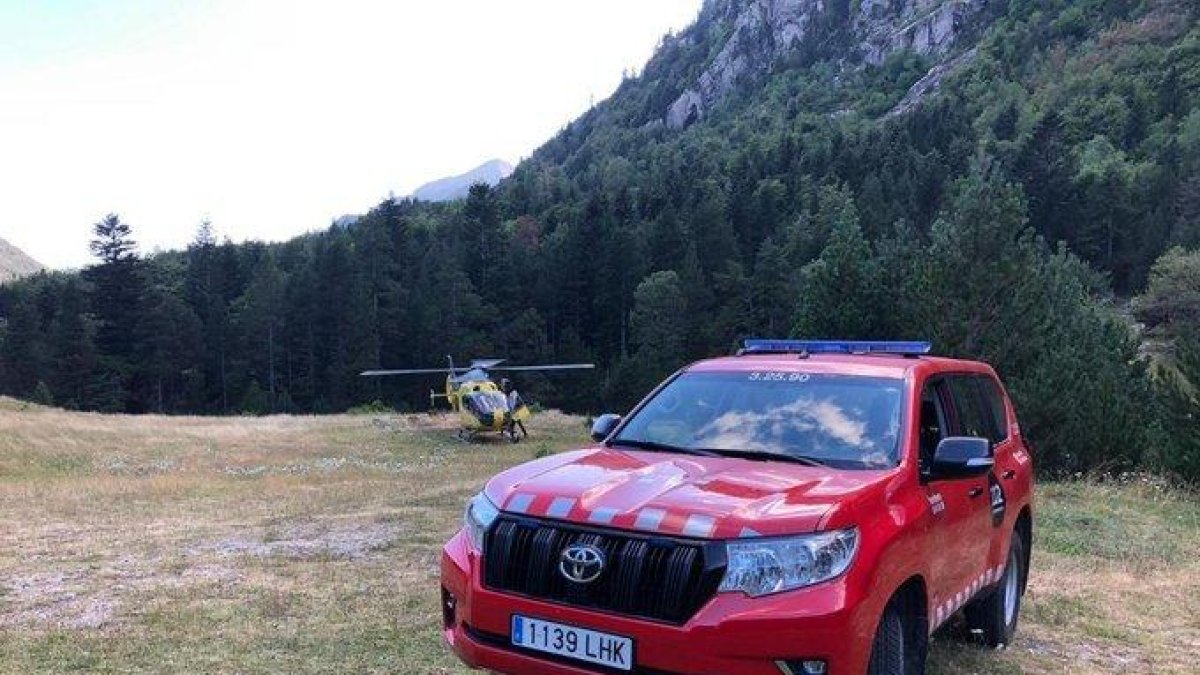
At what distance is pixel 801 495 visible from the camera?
13.8 ft

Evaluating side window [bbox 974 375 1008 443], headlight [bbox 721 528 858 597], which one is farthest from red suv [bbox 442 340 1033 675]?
side window [bbox 974 375 1008 443]

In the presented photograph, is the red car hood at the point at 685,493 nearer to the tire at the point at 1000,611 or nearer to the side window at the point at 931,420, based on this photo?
the side window at the point at 931,420

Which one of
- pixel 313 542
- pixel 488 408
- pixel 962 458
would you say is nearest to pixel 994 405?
pixel 962 458

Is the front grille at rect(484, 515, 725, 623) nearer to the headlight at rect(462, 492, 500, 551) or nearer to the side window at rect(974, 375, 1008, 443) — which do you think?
the headlight at rect(462, 492, 500, 551)

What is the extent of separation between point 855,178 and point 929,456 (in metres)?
104

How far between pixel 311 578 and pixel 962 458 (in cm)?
635

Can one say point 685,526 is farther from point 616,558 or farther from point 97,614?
point 97,614

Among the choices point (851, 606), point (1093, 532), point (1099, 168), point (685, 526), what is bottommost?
point (1093, 532)

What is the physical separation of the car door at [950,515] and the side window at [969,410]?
1 centimetres

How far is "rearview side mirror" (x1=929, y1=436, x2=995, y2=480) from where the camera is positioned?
4758mm

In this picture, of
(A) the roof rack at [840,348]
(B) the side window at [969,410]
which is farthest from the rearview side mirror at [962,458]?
(A) the roof rack at [840,348]

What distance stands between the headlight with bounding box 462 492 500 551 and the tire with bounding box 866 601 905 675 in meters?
1.89

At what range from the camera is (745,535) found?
12.7 feet

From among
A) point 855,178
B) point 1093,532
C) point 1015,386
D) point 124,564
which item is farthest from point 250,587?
point 855,178
